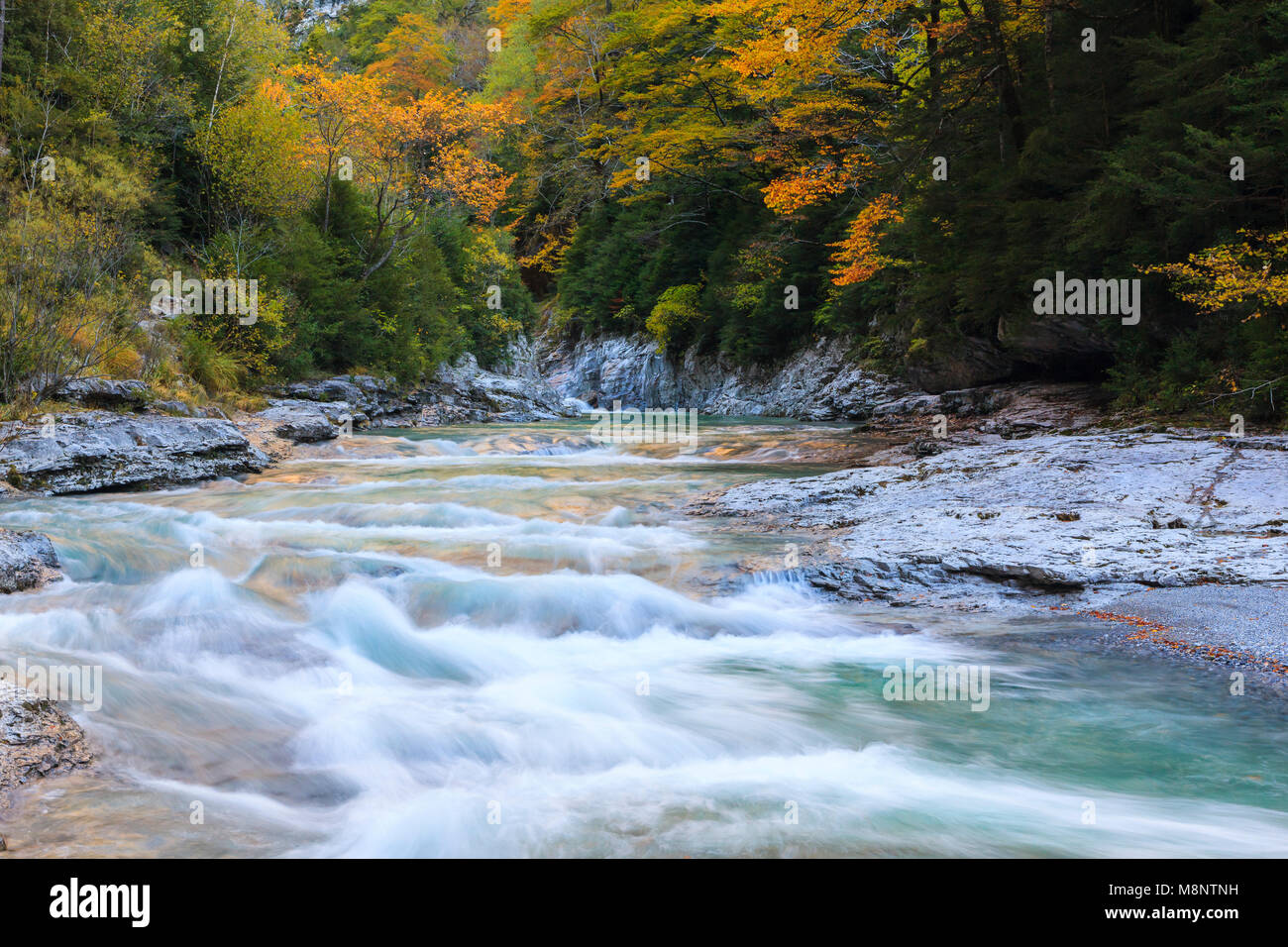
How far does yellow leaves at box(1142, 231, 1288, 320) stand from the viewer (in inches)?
356

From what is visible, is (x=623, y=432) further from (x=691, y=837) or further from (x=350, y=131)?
(x=691, y=837)

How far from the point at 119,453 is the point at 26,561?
208 inches

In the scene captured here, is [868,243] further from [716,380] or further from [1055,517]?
[1055,517]

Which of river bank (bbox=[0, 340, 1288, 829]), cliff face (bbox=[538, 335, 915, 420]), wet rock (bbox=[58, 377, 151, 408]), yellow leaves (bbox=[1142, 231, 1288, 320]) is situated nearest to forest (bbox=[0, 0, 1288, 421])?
yellow leaves (bbox=[1142, 231, 1288, 320])

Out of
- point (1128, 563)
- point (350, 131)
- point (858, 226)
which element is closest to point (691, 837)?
point (1128, 563)

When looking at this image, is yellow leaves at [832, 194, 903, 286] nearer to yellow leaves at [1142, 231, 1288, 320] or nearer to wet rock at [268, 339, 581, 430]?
yellow leaves at [1142, 231, 1288, 320]

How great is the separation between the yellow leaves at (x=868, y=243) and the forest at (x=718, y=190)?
0.29ft

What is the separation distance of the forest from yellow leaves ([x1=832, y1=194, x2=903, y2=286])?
88 millimetres

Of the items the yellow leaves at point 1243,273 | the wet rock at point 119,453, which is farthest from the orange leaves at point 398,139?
the yellow leaves at point 1243,273

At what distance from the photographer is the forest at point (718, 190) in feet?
34.8

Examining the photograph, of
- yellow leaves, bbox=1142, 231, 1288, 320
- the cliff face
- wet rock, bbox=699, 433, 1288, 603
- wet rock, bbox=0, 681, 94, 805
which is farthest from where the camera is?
the cliff face

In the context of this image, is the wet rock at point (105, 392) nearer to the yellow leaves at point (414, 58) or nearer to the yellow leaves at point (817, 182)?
the yellow leaves at point (817, 182)

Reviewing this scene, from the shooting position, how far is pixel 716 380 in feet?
101

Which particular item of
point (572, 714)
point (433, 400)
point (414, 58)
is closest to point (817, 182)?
point (433, 400)
